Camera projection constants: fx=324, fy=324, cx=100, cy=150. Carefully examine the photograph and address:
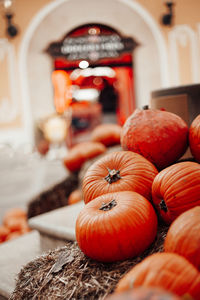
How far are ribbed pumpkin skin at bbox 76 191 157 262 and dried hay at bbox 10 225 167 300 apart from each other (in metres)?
0.03

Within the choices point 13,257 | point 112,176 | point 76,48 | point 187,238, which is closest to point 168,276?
point 187,238

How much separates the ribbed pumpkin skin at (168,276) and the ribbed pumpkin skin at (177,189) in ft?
0.96

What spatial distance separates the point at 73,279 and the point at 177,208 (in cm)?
42

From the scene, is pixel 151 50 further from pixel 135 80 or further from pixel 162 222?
pixel 162 222

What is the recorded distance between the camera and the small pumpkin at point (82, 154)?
10.8 ft

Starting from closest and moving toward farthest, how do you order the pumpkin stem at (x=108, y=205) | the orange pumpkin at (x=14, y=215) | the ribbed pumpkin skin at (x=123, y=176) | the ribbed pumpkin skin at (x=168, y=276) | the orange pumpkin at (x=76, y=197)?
the ribbed pumpkin skin at (x=168, y=276), the pumpkin stem at (x=108, y=205), the ribbed pumpkin skin at (x=123, y=176), the orange pumpkin at (x=76, y=197), the orange pumpkin at (x=14, y=215)

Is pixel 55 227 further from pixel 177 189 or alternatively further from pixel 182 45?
pixel 182 45

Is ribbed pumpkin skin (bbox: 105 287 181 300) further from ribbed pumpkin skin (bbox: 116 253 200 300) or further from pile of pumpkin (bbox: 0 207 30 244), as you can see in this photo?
pile of pumpkin (bbox: 0 207 30 244)

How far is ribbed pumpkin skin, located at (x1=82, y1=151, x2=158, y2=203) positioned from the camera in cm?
123

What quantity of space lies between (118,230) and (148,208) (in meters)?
0.14

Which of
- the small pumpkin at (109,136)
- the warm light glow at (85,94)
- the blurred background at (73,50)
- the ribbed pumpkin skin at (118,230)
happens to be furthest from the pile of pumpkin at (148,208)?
the warm light glow at (85,94)

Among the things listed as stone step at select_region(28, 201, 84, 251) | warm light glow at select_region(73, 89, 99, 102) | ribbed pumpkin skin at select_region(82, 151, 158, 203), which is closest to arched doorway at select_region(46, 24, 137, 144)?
warm light glow at select_region(73, 89, 99, 102)

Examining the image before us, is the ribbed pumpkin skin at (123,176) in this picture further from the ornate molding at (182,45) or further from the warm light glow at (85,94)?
the warm light glow at (85,94)

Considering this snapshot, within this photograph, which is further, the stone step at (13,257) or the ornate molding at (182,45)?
the ornate molding at (182,45)
